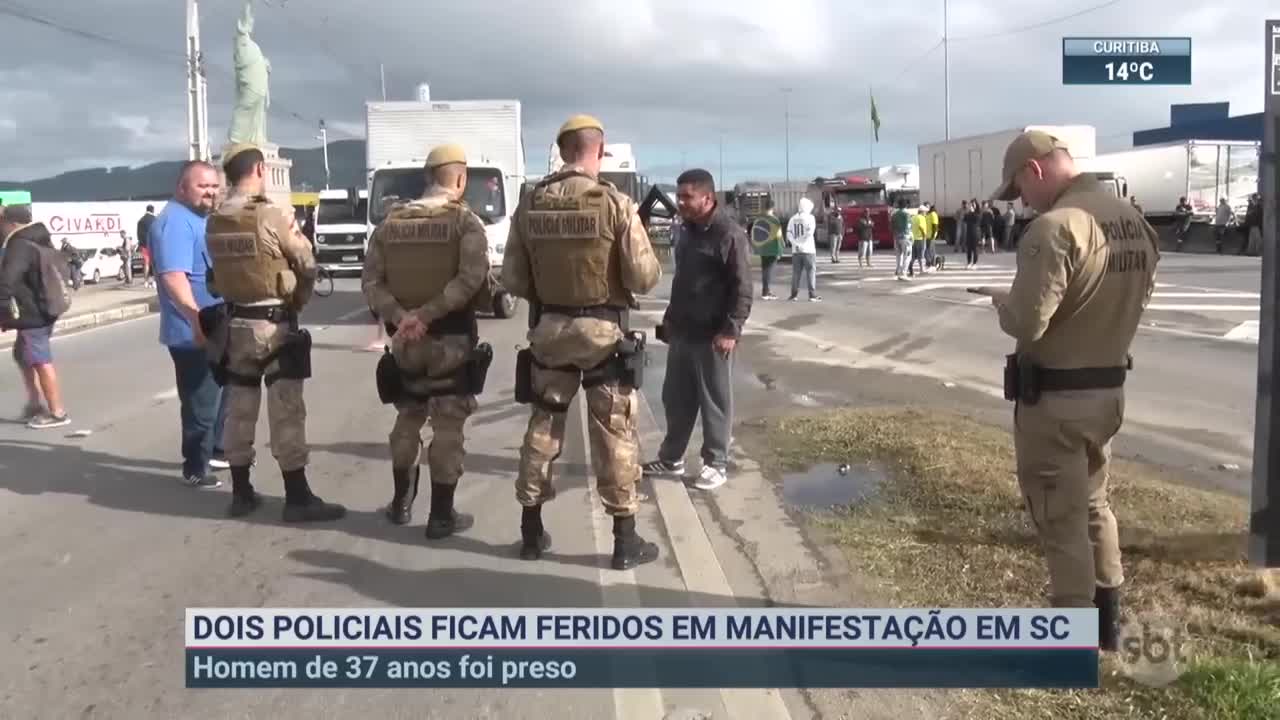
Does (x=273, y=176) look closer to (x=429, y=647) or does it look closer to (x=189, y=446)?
(x=189, y=446)

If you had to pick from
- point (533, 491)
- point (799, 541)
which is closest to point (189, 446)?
point (533, 491)

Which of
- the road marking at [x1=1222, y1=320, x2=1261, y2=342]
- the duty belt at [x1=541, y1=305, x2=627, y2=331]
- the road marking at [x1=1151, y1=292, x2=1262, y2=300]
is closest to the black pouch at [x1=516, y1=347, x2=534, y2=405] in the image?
the duty belt at [x1=541, y1=305, x2=627, y2=331]

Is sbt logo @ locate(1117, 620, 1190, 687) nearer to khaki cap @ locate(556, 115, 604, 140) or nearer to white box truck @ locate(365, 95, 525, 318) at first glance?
khaki cap @ locate(556, 115, 604, 140)

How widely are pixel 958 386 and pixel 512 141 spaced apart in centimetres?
982

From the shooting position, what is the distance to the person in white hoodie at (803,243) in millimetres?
17203

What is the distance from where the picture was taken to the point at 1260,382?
12.5ft

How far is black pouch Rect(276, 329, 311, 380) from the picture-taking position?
5.34 metres

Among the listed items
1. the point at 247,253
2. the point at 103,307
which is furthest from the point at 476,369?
the point at 103,307

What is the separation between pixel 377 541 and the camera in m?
5.15

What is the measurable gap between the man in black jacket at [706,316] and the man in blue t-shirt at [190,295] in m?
2.69

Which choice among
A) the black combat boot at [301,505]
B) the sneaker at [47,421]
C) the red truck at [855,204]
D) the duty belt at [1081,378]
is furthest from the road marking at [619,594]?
the red truck at [855,204]

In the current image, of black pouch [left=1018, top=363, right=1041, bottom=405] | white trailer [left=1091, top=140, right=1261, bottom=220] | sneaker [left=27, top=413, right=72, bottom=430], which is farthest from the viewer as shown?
white trailer [left=1091, top=140, right=1261, bottom=220]

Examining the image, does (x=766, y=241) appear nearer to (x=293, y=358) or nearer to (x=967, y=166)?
(x=293, y=358)

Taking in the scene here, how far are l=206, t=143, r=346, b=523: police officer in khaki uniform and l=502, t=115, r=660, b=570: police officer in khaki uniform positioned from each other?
1.37 m
